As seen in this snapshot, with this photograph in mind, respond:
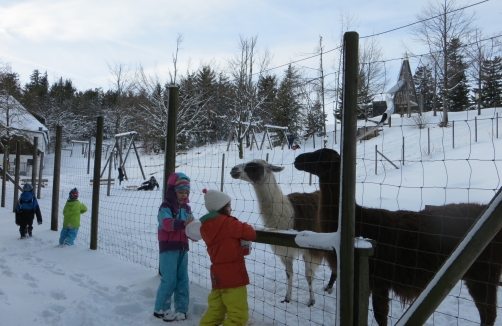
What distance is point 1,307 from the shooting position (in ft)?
11.4

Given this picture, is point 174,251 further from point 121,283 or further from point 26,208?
point 26,208

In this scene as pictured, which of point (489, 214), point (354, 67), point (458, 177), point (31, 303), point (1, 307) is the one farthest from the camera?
point (458, 177)

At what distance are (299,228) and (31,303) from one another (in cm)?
321

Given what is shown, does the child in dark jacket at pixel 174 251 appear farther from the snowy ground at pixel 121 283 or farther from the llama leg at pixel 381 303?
the llama leg at pixel 381 303

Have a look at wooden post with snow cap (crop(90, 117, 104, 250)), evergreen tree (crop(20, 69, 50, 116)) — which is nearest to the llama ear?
wooden post with snow cap (crop(90, 117, 104, 250))

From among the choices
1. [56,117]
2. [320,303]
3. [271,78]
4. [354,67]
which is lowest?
[320,303]

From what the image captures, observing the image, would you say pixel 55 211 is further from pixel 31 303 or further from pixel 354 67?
pixel 354 67

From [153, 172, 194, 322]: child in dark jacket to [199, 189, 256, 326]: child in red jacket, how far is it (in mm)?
597

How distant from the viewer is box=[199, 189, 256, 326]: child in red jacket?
2.96 meters

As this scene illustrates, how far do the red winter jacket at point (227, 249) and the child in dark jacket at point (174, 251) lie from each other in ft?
1.98

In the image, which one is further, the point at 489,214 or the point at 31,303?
the point at 31,303

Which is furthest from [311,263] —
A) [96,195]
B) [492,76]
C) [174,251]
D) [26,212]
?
[26,212]

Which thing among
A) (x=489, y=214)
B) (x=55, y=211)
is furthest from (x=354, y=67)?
(x=55, y=211)

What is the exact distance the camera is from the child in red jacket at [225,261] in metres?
2.96
